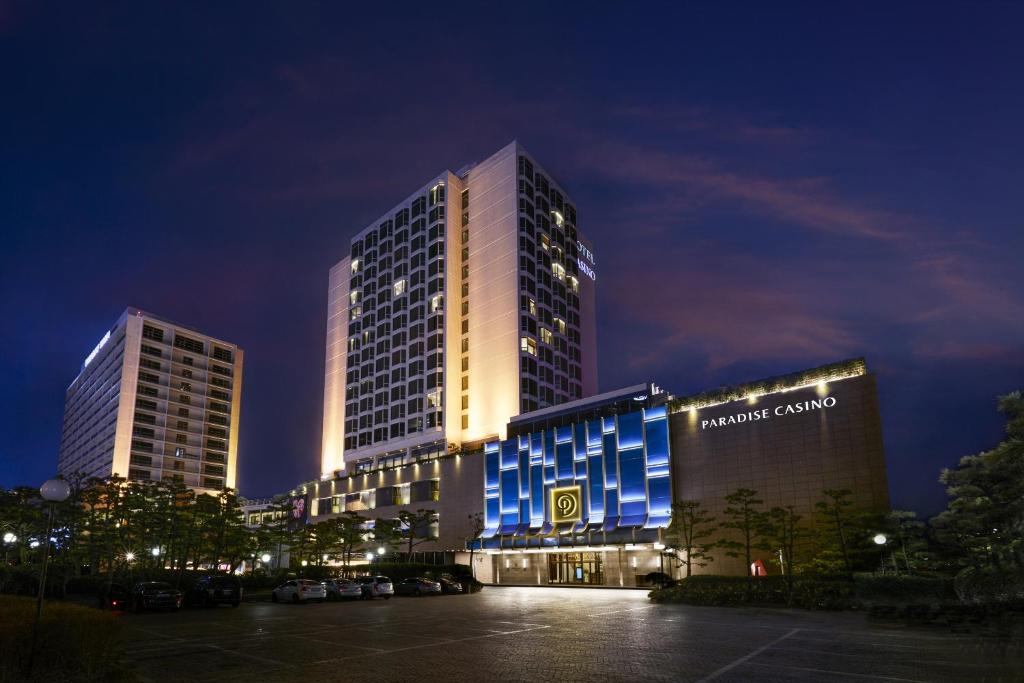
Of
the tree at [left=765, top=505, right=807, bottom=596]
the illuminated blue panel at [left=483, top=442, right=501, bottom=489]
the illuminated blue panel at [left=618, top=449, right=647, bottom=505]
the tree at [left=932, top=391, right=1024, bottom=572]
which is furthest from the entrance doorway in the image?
the tree at [left=932, top=391, right=1024, bottom=572]

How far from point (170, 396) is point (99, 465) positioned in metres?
19.5

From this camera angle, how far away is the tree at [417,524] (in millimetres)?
73938

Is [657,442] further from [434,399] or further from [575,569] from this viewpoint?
[434,399]

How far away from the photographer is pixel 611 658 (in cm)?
1716

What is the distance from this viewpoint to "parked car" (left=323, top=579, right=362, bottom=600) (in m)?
44.6

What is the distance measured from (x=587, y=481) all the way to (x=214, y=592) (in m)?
37.2

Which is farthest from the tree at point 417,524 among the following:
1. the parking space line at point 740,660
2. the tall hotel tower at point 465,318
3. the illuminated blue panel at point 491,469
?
the parking space line at point 740,660

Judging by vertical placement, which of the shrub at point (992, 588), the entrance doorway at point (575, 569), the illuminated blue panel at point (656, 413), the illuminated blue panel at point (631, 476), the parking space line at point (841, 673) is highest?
the illuminated blue panel at point (656, 413)

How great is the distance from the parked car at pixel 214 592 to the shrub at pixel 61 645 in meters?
25.0

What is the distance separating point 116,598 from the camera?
35875 mm

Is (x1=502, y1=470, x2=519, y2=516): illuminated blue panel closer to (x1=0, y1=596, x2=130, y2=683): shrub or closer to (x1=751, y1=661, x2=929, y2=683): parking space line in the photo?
(x1=751, y1=661, x2=929, y2=683): parking space line

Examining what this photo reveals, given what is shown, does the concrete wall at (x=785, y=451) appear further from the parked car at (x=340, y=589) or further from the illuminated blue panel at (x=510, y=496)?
the parked car at (x=340, y=589)

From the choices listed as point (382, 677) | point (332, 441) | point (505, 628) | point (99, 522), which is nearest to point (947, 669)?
point (382, 677)

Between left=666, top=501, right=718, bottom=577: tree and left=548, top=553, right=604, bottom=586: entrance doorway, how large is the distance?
10468mm
